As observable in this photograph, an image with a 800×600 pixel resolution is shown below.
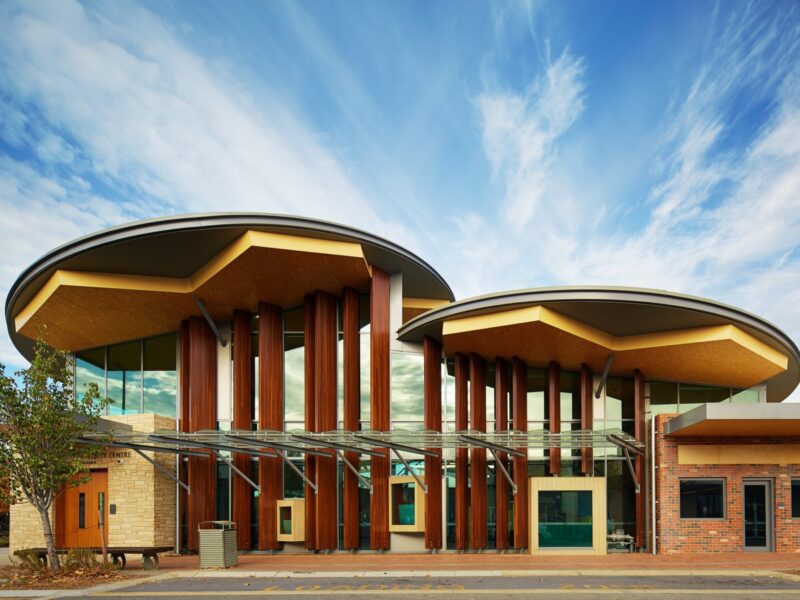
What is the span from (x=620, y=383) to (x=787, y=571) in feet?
30.5

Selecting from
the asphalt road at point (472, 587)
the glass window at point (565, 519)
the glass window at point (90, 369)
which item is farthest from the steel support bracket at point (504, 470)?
the glass window at point (90, 369)

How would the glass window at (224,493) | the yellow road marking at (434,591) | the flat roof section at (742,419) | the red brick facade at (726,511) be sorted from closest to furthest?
1. the yellow road marking at (434,591)
2. the flat roof section at (742,419)
3. the red brick facade at (726,511)
4. the glass window at (224,493)

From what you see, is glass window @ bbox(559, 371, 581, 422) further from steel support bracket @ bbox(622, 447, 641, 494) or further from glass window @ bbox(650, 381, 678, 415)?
glass window @ bbox(650, 381, 678, 415)

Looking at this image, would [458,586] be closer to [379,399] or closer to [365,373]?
[379,399]

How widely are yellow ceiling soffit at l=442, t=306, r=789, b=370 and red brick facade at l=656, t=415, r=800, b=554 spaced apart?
9.62 feet

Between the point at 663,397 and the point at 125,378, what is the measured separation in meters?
19.3

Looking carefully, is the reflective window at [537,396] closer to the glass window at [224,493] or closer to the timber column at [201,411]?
the glass window at [224,493]

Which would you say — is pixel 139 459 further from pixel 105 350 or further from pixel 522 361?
pixel 522 361

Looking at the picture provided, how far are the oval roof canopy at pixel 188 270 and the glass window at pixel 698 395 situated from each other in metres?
9.48

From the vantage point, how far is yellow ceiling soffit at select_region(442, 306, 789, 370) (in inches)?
863

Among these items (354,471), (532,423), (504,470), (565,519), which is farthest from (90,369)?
(565,519)

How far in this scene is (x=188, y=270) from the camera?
24.0m

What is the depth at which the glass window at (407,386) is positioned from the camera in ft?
81.8

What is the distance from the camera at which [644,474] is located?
24.7 meters
